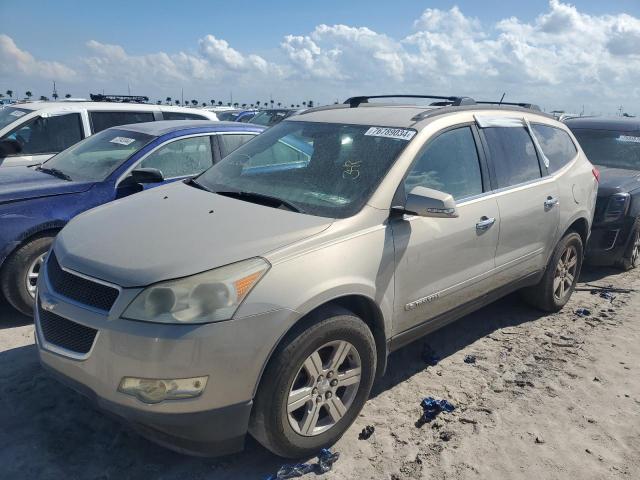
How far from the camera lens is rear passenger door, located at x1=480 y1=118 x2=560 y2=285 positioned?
12.5 feet

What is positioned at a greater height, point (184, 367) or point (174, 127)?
point (174, 127)

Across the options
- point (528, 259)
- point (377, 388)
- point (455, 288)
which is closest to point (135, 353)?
point (377, 388)

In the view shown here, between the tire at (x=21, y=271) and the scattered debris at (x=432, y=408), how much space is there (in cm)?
318

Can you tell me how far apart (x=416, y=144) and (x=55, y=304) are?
2179mm

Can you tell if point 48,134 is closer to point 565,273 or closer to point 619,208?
point 565,273

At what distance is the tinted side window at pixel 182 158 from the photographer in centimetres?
516

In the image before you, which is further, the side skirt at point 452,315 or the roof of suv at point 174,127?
the roof of suv at point 174,127

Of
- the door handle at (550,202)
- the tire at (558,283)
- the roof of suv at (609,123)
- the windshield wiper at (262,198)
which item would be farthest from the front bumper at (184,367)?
the roof of suv at (609,123)

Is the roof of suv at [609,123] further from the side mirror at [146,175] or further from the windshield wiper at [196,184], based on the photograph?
the windshield wiper at [196,184]

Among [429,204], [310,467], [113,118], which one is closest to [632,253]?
[429,204]

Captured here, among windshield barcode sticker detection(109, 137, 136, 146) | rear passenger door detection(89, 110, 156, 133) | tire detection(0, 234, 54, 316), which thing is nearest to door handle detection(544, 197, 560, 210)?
windshield barcode sticker detection(109, 137, 136, 146)

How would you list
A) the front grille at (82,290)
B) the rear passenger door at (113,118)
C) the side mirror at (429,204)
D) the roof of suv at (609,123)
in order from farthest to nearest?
the roof of suv at (609,123), the rear passenger door at (113,118), the side mirror at (429,204), the front grille at (82,290)

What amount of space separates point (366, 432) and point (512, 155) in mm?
2351

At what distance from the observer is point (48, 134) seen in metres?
6.56
